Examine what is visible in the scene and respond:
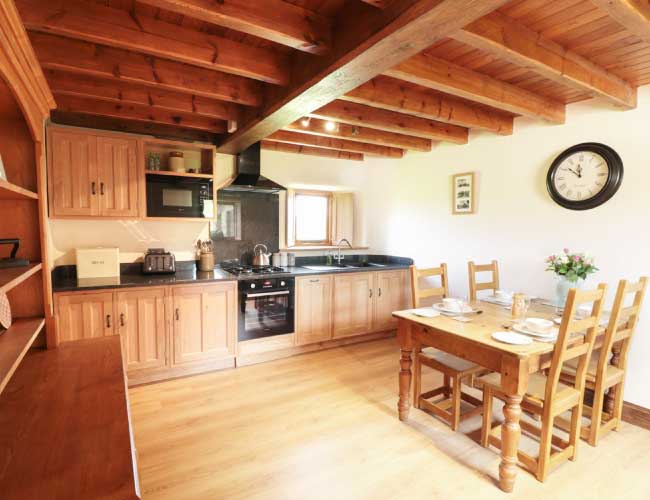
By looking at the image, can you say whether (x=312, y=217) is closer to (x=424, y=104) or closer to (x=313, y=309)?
(x=313, y=309)

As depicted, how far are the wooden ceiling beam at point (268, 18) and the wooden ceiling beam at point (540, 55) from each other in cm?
62

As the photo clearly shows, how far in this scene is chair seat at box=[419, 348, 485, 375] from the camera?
2.26m

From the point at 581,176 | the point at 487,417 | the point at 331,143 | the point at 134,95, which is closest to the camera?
the point at 487,417

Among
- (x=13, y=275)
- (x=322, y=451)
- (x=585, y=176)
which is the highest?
(x=585, y=176)

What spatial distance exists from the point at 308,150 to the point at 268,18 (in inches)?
101

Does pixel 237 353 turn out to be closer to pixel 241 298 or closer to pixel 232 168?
pixel 241 298

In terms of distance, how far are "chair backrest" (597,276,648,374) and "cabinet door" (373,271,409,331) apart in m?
2.11

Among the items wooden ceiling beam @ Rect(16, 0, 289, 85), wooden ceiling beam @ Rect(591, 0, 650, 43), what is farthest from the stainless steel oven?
wooden ceiling beam @ Rect(591, 0, 650, 43)

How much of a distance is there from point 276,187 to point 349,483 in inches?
107

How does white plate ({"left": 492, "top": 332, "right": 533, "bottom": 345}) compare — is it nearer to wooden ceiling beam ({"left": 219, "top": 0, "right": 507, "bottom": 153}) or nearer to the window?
wooden ceiling beam ({"left": 219, "top": 0, "right": 507, "bottom": 153})

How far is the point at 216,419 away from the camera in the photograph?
7.88ft

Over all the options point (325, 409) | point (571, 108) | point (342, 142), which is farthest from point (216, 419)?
point (571, 108)

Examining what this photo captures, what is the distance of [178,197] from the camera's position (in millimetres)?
3230

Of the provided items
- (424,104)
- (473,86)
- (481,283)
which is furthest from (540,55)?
(481,283)
